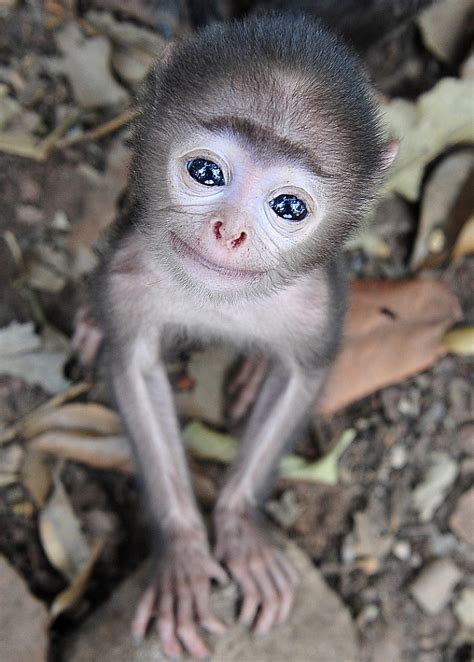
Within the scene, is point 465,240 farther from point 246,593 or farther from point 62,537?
point 62,537

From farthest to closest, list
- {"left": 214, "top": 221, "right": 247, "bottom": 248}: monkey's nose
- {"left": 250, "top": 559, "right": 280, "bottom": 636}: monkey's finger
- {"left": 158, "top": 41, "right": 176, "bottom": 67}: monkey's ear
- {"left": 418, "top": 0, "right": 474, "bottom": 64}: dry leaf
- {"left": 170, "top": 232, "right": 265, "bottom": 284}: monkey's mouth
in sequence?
{"left": 418, "top": 0, "right": 474, "bottom": 64}: dry leaf
{"left": 250, "top": 559, "right": 280, "bottom": 636}: monkey's finger
{"left": 158, "top": 41, "right": 176, "bottom": 67}: monkey's ear
{"left": 170, "top": 232, "right": 265, "bottom": 284}: monkey's mouth
{"left": 214, "top": 221, "right": 247, "bottom": 248}: monkey's nose

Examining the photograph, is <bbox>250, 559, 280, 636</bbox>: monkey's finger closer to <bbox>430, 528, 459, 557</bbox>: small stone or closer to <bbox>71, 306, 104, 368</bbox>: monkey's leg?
<bbox>430, 528, 459, 557</bbox>: small stone

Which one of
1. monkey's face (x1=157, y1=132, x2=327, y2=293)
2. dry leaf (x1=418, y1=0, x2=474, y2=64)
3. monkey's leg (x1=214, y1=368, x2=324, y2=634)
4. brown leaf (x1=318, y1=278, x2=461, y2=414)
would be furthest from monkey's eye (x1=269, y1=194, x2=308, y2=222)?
dry leaf (x1=418, y1=0, x2=474, y2=64)

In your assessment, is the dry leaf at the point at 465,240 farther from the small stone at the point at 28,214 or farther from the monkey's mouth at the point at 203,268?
the small stone at the point at 28,214

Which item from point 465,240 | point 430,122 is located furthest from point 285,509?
point 430,122

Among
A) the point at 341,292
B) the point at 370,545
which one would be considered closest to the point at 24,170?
the point at 341,292

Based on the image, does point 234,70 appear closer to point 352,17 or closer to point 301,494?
point 352,17
